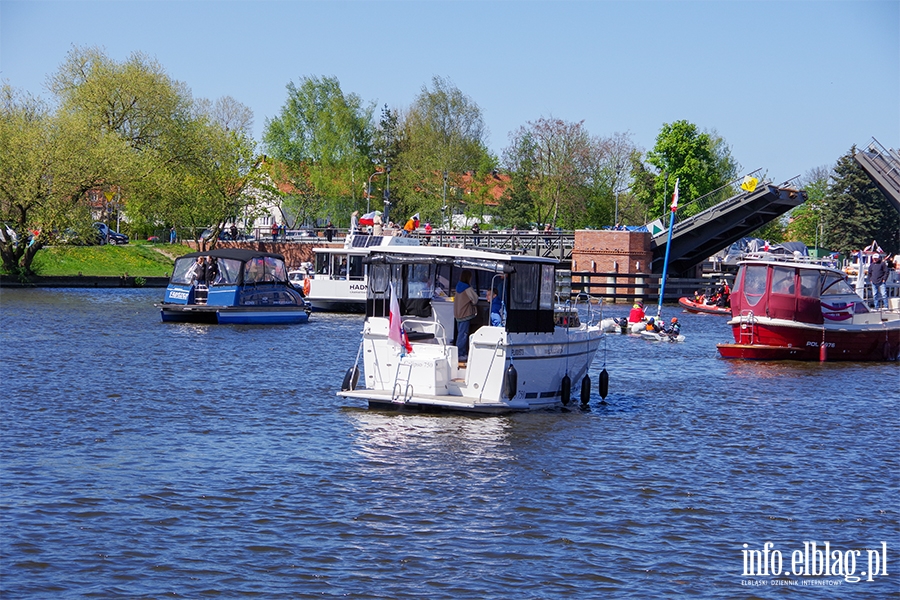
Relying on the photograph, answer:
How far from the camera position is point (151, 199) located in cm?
6066

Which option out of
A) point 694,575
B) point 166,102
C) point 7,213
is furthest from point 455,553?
point 166,102

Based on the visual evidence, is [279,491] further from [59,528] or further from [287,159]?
[287,159]

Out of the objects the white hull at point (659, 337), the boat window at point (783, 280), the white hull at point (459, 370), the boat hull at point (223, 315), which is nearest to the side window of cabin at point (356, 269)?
the boat hull at point (223, 315)

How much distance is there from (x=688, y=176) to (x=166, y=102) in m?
48.8

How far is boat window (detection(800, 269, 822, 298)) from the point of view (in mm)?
30928

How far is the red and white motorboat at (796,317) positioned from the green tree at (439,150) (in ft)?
207

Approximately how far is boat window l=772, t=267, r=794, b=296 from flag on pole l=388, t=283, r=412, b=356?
15667mm

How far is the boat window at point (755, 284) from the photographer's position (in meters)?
31.2

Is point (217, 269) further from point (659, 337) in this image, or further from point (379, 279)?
point (379, 279)

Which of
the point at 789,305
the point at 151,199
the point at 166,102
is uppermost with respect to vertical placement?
the point at 166,102

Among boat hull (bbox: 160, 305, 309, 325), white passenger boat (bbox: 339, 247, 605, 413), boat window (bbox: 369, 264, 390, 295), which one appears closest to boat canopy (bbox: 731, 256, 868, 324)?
white passenger boat (bbox: 339, 247, 605, 413)

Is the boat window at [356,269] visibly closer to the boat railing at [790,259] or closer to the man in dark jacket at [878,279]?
the boat railing at [790,259]

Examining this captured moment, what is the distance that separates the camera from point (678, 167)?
9606 cm

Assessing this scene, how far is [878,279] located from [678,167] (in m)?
58.6
